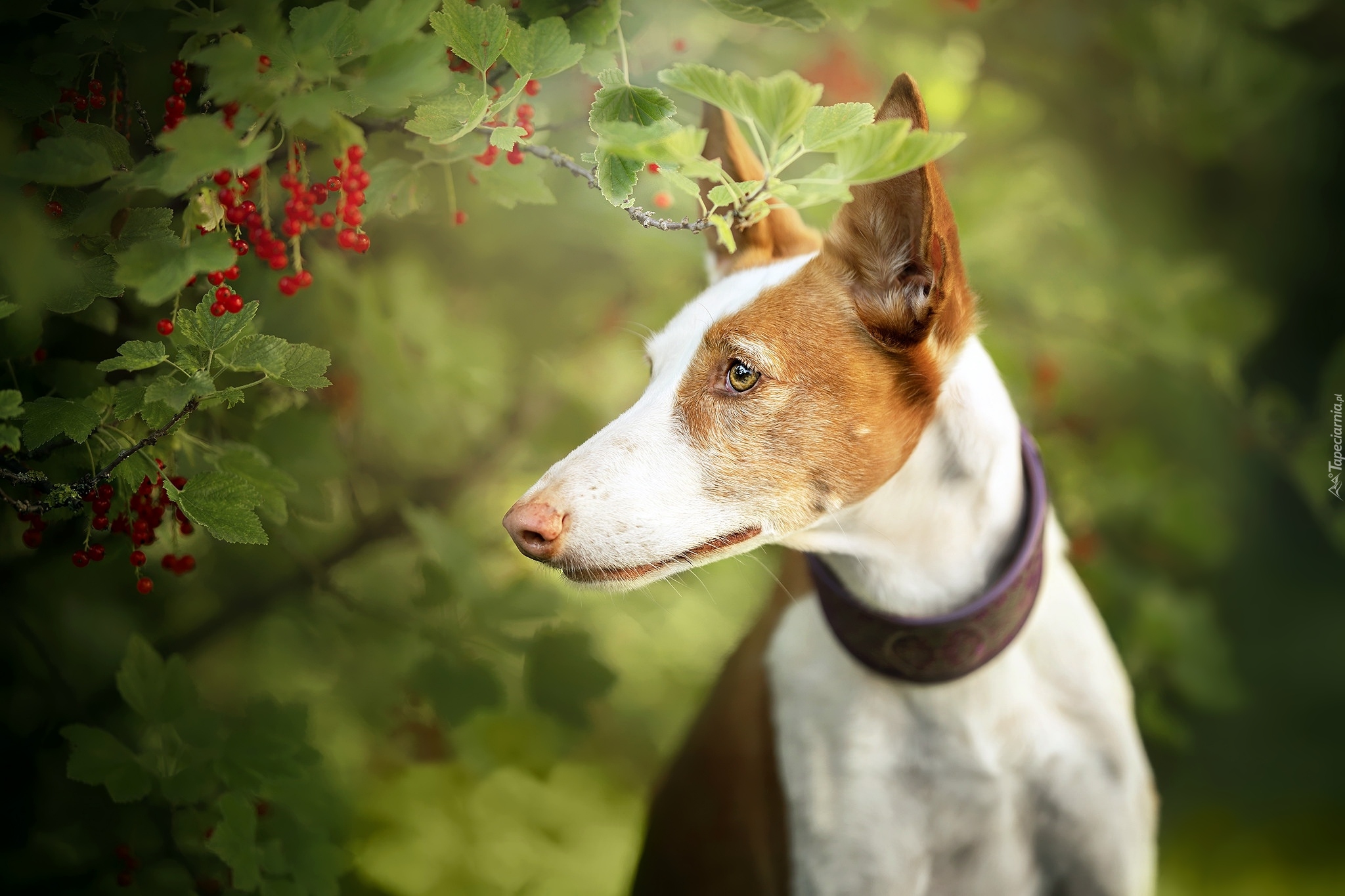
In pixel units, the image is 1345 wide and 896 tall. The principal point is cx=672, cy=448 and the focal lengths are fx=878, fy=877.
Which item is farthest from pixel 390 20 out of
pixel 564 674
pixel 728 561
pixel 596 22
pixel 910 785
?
pixel 728 561

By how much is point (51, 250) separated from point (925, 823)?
42.5 inches

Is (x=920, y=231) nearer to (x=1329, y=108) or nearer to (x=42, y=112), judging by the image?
(x=42, y=112)

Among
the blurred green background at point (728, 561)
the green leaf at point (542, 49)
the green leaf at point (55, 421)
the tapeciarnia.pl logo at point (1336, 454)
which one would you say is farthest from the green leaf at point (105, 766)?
the tapeciarnia.pl logo at point (1336, 454)

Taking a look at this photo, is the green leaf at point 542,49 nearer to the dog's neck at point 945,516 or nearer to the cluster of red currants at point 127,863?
the dog's neck at point 945,516

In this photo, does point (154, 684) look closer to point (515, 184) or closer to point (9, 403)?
point (9, 403)

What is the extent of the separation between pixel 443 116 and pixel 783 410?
1.35 ft

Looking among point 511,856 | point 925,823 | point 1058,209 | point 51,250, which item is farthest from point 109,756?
point 1058,209

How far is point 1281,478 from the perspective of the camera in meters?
1.68

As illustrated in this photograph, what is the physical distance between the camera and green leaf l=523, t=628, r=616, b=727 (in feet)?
3.79

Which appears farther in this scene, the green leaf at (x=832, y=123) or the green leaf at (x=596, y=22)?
the green leaf at (x=596, y=22)

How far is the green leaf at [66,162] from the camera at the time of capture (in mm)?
644

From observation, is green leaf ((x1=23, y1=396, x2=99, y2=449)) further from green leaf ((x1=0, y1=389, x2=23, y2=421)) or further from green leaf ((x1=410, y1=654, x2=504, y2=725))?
green leaf ((x1=410, y1=654, x2=504, y2=725))

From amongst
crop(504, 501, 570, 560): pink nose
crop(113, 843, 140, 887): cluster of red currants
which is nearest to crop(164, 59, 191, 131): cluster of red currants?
crop(504, 501, 570, 560): pink nose

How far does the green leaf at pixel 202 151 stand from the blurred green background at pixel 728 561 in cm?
51
